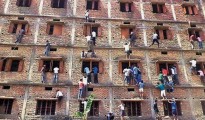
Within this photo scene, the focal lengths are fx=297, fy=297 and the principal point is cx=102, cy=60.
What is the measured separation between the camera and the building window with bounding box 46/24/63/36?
23.7 m

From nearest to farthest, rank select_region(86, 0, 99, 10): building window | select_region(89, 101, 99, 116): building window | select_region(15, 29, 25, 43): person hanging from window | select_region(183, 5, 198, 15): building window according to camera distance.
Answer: select_region(89, 101, 99, 116): building window → select_region(15, 29, 25, 43): person hanging from window → select_region(86, 0, 99, 10): building window → select_region(183, 5, 198, 15): building window

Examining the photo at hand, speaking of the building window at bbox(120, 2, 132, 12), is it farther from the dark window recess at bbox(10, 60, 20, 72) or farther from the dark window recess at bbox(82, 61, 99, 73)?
the dark window recess at bbox(10, 60, 20, 72)

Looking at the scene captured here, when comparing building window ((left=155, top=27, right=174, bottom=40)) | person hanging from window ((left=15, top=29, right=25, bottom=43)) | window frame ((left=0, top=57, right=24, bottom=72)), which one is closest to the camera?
window frame ((left=0, top=57, right=24, bottom=72))

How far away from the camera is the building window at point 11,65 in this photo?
69.8 ft

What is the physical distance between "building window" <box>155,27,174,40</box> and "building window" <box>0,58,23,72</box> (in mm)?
11262

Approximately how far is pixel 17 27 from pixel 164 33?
12012 millimetres

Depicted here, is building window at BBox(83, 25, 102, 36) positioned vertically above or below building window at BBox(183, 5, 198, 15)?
below

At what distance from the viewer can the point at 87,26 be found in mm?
24312

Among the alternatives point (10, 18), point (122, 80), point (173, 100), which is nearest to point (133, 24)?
point (122, 80)

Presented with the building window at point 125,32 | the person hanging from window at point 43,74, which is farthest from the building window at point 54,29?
the building window at point 125,32

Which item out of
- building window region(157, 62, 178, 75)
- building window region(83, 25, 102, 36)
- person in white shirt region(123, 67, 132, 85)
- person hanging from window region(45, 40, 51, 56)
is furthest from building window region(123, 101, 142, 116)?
person hanging from window region(45, 40, 51, 56)

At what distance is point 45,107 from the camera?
19906 mm

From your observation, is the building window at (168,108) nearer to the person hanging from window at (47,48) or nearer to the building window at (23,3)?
the person hanging from window at (47,48)

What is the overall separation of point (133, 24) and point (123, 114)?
325 inches
